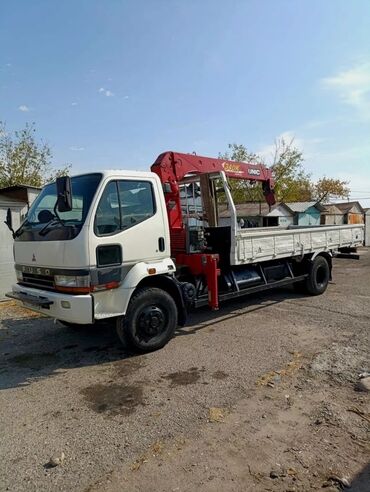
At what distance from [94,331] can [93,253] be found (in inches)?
91.4

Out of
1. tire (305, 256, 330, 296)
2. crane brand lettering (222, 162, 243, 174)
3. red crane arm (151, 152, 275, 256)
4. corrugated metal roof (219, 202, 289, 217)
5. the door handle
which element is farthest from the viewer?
corrugated metal roof (219, 202, 289, 217)

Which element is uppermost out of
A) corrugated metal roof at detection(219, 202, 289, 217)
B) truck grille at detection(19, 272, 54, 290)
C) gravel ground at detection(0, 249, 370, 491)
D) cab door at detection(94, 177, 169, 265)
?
corrugated metal roof at detection(219, 202, 289, 217)

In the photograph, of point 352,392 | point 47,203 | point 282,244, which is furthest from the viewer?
point 282,244

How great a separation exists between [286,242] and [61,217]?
4.67 metres

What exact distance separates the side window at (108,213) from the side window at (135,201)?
8 cm

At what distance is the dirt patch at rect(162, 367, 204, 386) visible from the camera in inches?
169

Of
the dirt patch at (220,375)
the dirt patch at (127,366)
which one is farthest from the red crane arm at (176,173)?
the dirt patch at (220,375)

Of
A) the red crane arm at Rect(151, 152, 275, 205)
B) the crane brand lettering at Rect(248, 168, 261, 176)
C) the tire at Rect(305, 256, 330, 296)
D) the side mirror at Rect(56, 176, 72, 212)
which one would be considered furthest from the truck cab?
the tire at Rect(305, 256, 330, 296)

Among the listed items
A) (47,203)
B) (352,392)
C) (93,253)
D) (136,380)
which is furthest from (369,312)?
(47,203)

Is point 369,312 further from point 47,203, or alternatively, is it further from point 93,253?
point 47,203

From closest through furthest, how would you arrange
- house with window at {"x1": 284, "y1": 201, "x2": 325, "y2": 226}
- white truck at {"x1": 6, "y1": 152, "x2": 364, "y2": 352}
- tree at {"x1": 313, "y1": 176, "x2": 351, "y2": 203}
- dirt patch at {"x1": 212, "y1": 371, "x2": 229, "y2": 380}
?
dirt patch at {"x1": 212, "y1": 371, "x2": 229, "y2": 380}, white truck at {"x1": 6, "y1": 152, "x2": 364, "y2": 352}, house with window at {"x1": 284, "y1": 201, "x2": 325, "y2": 226}, tree at {"x1": 313, "y1": 176, "x2": 351, "y2": 203}

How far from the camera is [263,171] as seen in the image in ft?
27.5

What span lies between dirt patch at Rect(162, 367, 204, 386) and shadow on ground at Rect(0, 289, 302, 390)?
91 cm

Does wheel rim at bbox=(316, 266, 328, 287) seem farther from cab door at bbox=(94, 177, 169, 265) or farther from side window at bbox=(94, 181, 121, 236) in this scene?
side window at bbox=(94, 181, 121, 236)
